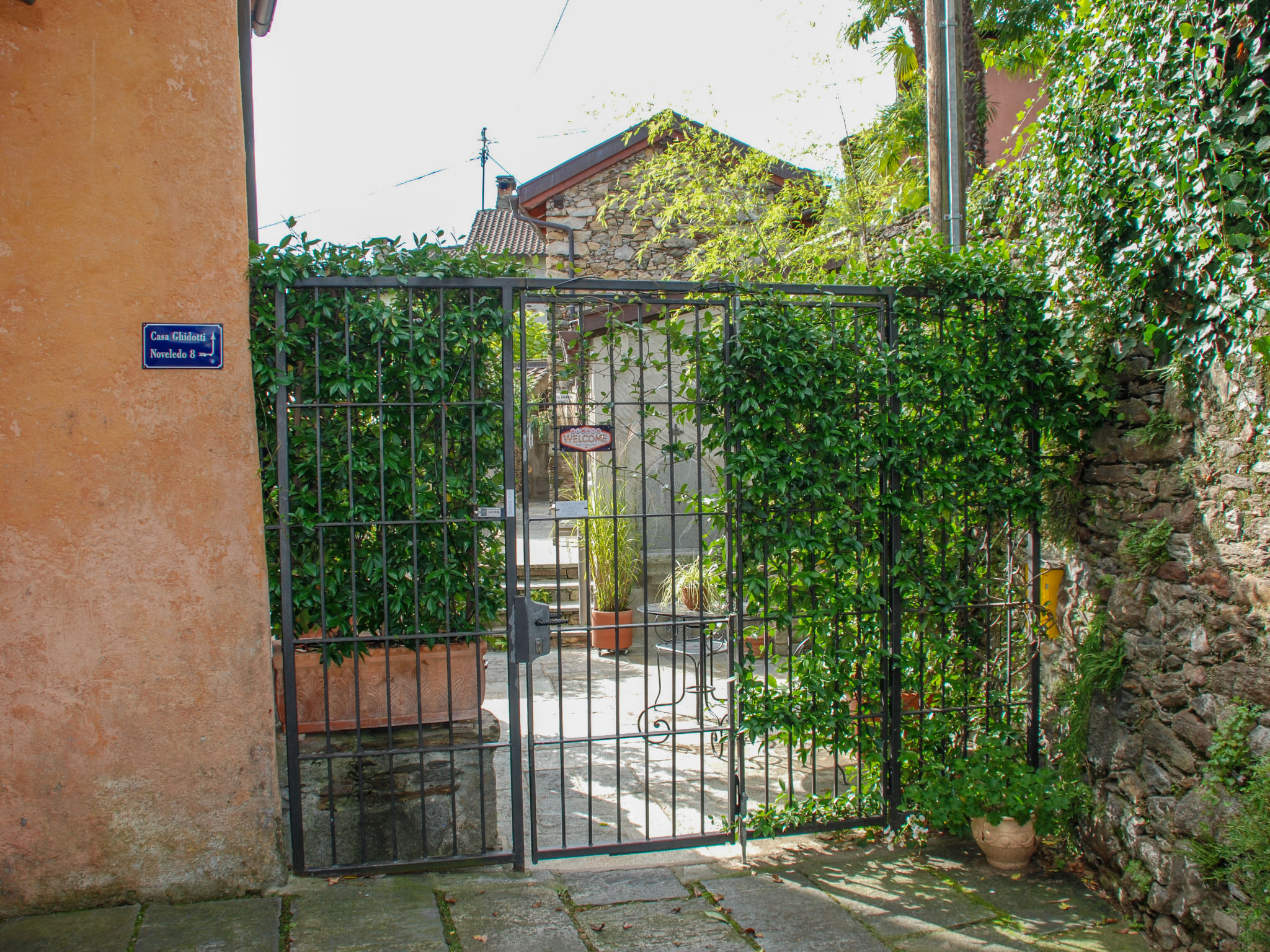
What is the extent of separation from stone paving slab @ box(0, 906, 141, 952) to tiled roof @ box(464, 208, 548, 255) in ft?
55.7

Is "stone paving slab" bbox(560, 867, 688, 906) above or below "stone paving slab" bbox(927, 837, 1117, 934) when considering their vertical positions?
above

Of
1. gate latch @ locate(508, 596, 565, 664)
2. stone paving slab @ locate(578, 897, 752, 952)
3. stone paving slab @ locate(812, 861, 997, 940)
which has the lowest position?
stone paving slab @ locate(812, 861, 997, 940)

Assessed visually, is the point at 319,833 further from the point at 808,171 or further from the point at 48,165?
the point at 808,171

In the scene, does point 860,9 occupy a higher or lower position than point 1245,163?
higher

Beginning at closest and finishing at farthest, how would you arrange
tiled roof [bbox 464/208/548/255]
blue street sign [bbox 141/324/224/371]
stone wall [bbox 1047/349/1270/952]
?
stone wall [bbox 1047/349/1270/952], blue street sign [bbox 141/324/224/371], tiled roof [bbox 464/208/548/255]

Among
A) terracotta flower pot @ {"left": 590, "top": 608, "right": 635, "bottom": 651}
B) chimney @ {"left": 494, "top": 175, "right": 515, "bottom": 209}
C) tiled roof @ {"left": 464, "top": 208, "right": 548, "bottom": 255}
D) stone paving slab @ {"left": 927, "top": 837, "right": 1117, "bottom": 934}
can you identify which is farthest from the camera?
chimney @ {"left": 494, "top": 175, "right": 515, "bottom": 209}

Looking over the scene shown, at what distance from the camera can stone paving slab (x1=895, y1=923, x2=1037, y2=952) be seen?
3.28 metres

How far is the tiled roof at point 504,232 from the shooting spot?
20.8 meters

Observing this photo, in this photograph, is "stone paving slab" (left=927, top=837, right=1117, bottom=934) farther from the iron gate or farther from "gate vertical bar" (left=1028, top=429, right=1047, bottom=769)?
"gate vertical bar" (left=1028, top=429, right=1047, bottom=769)

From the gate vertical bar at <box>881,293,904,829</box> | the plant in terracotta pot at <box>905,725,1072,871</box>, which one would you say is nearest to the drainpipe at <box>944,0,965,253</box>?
the gate vertical bar at <box>881,293,904,829</box>

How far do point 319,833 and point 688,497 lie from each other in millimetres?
2191

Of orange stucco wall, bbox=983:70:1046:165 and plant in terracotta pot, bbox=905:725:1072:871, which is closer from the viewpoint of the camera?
plant in terracotta pot, bbox=905:725:1072:871

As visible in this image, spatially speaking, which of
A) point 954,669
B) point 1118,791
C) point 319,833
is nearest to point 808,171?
point 954,669

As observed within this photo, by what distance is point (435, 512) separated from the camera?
3852 millimetres
